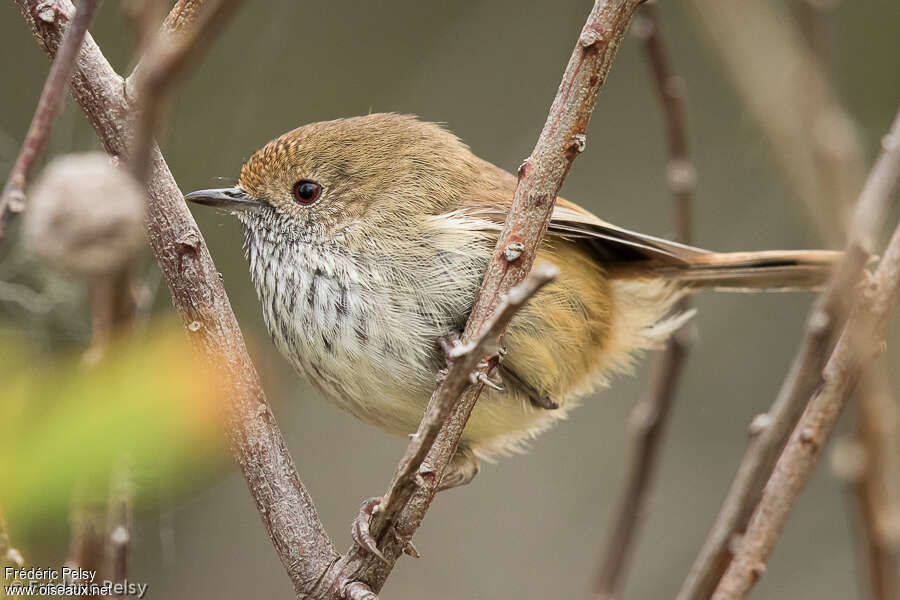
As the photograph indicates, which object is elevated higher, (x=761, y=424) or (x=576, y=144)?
(x=576, y=144)

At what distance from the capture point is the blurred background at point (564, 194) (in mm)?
5875

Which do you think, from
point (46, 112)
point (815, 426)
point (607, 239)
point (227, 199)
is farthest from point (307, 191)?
point (46, 112)

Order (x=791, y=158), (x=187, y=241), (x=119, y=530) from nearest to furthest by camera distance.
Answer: (x=791, y=158)
(x=119, y=530)
(x=187, y=241)

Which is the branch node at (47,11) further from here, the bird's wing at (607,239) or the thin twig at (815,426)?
the thin twig at (815,426)

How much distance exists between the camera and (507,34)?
23.2ft

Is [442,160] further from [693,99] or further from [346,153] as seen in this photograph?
[693,99]

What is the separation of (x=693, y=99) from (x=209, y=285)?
18.2 ft

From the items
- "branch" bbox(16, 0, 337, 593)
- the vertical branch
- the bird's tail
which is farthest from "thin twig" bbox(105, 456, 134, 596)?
the bird's tail

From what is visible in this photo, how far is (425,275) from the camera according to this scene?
3.03m

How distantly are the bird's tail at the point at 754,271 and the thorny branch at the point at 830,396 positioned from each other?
158 centimetres

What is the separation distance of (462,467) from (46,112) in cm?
255

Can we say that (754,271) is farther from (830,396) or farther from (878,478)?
(878,478)

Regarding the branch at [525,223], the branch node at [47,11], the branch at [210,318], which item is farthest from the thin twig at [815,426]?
the branch node at [47,11]

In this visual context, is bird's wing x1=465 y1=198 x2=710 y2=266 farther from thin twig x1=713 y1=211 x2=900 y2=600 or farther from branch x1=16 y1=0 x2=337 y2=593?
thin twig x1=713 y1=211 x2=900 y2=600
